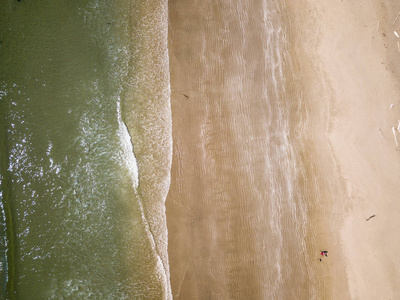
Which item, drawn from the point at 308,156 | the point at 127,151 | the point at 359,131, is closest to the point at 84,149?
the point at 127,151

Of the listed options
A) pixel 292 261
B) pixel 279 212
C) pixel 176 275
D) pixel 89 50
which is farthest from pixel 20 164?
pixel 292 261

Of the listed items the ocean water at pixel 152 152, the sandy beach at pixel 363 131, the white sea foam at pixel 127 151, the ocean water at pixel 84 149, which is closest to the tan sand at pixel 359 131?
the sandy beach at pixel 363 131

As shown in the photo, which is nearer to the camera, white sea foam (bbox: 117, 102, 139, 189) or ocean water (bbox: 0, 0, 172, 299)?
ocean water (bbox: 0, 0, 172, 299)

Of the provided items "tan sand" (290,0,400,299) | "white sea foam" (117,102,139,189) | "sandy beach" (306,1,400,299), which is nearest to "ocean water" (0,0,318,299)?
"white sea foam" (117,102,139,189)

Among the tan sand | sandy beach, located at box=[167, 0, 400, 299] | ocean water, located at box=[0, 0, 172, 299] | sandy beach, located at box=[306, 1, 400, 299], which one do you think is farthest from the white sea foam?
sandy beach, located at box=[306, 1, 400, 299]

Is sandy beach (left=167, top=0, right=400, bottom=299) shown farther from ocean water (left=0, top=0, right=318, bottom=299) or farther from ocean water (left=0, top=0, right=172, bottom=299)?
ocean water (left=0, top=0, right=172, bottom=299)
